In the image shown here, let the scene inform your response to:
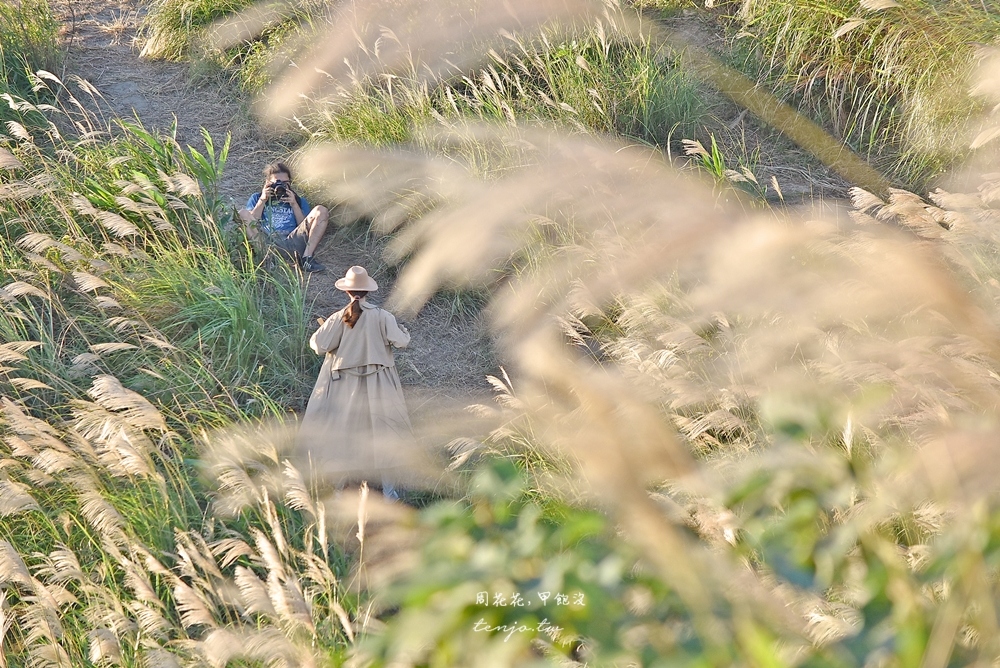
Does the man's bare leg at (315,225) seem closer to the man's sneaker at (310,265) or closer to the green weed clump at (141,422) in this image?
the man's sneaker at (310,265)

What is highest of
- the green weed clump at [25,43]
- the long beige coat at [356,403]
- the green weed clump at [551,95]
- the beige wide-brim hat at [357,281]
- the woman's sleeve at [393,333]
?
the green weed clump at [25,43]

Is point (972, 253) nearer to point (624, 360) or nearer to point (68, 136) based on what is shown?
point (624, 360)

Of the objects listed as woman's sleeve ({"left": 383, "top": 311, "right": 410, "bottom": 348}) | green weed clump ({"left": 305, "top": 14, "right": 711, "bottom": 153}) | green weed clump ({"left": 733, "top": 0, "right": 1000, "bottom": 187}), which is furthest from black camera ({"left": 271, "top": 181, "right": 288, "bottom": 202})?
green weed clump ({"left": 733, "top": 0, "right": 1000, "bottom": 187})

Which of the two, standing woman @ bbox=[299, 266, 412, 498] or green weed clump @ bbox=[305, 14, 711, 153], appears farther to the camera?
green weed clump @ bbox=[305, 14, 711, 153]

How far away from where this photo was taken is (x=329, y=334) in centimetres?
420

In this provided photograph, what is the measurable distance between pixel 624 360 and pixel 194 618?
6.36 ft

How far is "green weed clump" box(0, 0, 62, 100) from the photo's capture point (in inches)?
266

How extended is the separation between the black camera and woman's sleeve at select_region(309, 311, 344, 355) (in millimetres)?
1805

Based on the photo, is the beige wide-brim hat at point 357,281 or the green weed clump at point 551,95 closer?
the beige wide-brim hat at point 357,281

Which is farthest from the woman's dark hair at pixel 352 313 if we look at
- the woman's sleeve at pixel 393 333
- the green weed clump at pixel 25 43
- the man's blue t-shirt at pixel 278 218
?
the green weed clump at pixel 25 43

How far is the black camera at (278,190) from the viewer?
5.68 metres

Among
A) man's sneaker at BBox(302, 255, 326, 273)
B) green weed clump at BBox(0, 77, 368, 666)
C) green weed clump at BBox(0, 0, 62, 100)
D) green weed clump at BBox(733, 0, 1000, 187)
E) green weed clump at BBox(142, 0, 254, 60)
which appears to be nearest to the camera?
green weed clump at BBox(0, 77, 368, 666)

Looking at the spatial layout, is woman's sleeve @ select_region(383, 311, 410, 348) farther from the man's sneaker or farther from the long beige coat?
the man's sneaker

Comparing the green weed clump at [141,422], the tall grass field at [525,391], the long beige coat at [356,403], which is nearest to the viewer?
the tall grass field at [525,391]
